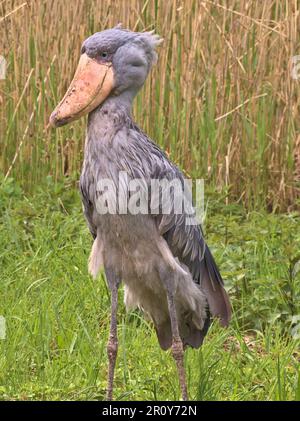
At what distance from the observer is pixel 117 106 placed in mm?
3908

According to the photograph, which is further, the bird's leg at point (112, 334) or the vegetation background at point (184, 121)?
the vegetation background at point (184, 121)

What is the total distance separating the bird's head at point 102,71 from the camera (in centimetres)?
385

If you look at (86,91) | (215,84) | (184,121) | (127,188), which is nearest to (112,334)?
(127,188)

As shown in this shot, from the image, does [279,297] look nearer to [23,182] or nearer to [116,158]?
[116,158]

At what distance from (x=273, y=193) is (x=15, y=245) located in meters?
1.67

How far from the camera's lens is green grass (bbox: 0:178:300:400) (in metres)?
4.19

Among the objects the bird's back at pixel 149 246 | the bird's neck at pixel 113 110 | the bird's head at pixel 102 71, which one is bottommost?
the bird's back at pixel 149 246

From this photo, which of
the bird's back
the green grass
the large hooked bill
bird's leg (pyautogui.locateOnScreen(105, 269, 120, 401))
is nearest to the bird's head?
the large hooked bill

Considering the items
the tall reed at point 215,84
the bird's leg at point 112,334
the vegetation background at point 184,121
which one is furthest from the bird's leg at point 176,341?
the tall reed at point 215,84

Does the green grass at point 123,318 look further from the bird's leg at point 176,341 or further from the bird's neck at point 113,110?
the bird's neck at point 113,110

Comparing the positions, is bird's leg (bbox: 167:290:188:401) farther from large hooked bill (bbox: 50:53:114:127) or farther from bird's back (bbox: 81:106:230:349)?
large hooked bill (bbox: 50:53:114:127)

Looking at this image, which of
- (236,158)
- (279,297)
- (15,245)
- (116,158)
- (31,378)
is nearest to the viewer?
(116,158)

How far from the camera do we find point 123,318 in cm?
492

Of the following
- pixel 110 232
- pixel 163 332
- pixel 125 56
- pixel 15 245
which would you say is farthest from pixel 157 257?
pixel 15 245
